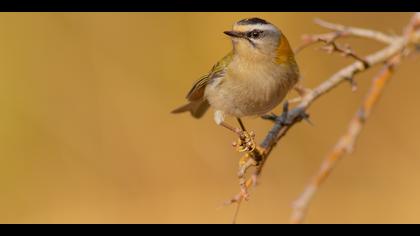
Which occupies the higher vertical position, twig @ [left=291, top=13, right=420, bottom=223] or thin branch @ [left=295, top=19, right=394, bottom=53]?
thin branch @ [left=295, top=19, right=394, bottom=53]

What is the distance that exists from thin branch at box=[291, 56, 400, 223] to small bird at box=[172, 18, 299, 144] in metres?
1.17

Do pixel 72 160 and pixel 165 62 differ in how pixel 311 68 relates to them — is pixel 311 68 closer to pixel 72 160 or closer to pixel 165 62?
pixel 165 62

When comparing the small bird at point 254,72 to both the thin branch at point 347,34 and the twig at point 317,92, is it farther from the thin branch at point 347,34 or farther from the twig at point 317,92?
the thin branch at point 347,34

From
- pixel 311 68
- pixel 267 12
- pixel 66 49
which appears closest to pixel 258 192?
pixel 311 68

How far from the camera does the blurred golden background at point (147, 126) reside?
5055 mm

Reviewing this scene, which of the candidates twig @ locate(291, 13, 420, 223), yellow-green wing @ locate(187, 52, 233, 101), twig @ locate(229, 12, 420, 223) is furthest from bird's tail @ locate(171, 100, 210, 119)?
twig @ locate(291, 13, 420, 223)

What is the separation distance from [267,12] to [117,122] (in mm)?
1635

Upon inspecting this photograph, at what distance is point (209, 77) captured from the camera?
14.2ft

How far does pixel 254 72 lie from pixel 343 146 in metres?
1.60

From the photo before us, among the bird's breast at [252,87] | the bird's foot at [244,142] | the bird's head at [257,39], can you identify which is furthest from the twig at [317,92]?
the bird's head at [257,39]

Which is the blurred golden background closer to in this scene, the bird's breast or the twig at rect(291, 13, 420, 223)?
the bird's breast

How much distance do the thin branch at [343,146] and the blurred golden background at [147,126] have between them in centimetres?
226

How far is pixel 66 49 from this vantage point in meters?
5.43

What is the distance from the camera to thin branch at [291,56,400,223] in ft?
7.16
